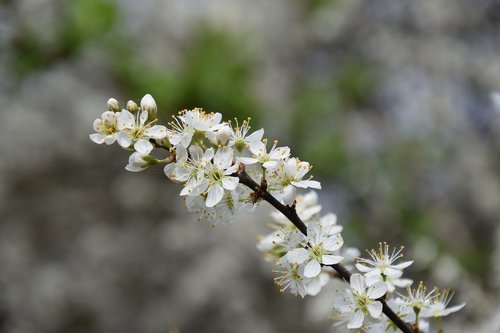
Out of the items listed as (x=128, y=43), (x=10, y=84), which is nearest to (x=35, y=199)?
(x=10, y=84)

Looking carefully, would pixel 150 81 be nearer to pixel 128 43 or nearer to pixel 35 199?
pixel 128 43

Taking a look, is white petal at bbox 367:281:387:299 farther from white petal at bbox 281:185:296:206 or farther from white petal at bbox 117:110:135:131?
white petal at bbox 117:110:135:131

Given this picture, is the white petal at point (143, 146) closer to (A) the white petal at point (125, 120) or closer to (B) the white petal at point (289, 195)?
(A) the white petal at point (125, 120)

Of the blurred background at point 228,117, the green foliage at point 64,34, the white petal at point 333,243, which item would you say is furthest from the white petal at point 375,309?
the green foliage at point 64,34

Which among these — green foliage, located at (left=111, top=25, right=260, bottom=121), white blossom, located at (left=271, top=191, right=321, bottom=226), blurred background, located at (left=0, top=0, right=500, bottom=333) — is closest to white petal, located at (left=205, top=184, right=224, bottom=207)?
white blossom, located at (left=271, top=191, right=321, bottom=226)

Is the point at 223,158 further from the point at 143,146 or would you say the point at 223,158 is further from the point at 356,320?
the point at 356,320
